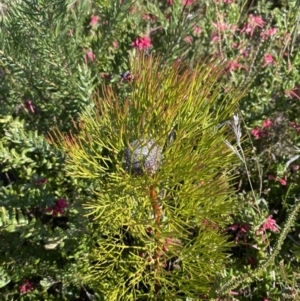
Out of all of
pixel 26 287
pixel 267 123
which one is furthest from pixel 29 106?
pixel 267 123

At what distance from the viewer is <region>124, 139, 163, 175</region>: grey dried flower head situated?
1.33 metres

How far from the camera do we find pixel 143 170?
1335 millimetres

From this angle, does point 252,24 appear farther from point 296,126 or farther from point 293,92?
point 296,126

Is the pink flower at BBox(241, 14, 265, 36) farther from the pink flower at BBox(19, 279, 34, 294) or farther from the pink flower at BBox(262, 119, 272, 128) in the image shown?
the pink flower at BBox(19, 279, 34, 294)

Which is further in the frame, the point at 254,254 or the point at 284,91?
the point at 284,91

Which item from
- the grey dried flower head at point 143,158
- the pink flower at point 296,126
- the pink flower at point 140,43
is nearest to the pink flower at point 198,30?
the pink flower at point 140,43

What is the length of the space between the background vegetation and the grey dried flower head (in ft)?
0.08

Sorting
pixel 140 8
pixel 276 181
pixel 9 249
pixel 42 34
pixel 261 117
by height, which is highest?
pixel 42 34

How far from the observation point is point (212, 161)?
1.42 metres

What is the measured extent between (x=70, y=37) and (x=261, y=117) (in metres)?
0.88

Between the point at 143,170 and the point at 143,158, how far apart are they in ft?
0.10

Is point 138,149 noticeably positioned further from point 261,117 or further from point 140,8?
point 140,8

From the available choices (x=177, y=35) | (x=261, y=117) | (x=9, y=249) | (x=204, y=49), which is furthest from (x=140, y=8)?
(x=9, y=249)

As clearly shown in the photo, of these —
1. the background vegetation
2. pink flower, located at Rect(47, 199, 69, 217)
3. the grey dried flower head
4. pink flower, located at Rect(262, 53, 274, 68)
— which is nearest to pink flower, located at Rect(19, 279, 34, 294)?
the background vegetation
